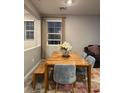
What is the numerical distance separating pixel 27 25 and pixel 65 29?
Result: 74.6 inches

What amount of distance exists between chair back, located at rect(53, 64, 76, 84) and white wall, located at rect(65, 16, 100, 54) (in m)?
5.24

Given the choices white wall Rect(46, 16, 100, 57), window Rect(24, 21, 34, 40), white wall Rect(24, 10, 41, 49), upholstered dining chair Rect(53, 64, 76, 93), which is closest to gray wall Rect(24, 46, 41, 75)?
white wall Rect(24, 10, 41, 49)

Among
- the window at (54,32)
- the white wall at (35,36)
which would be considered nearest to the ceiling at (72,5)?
the white wall at (35,36)

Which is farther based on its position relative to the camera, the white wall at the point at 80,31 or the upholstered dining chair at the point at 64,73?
the white wall at the point at 80,31

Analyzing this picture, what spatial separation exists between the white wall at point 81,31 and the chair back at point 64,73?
17.2ft

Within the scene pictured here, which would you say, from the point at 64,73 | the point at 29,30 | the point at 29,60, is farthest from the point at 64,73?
the point at 29,30

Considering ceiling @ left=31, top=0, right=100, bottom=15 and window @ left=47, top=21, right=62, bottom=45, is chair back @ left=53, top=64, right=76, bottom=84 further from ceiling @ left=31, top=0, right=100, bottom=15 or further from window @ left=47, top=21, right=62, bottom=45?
window @ left=47, top=21, right=62, bottom=45

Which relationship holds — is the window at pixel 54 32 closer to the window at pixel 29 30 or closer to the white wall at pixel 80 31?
the white wall at pixel 80 31

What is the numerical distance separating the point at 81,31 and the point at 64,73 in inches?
215

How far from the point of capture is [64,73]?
308 cm

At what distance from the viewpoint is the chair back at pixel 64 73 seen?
3053mm
